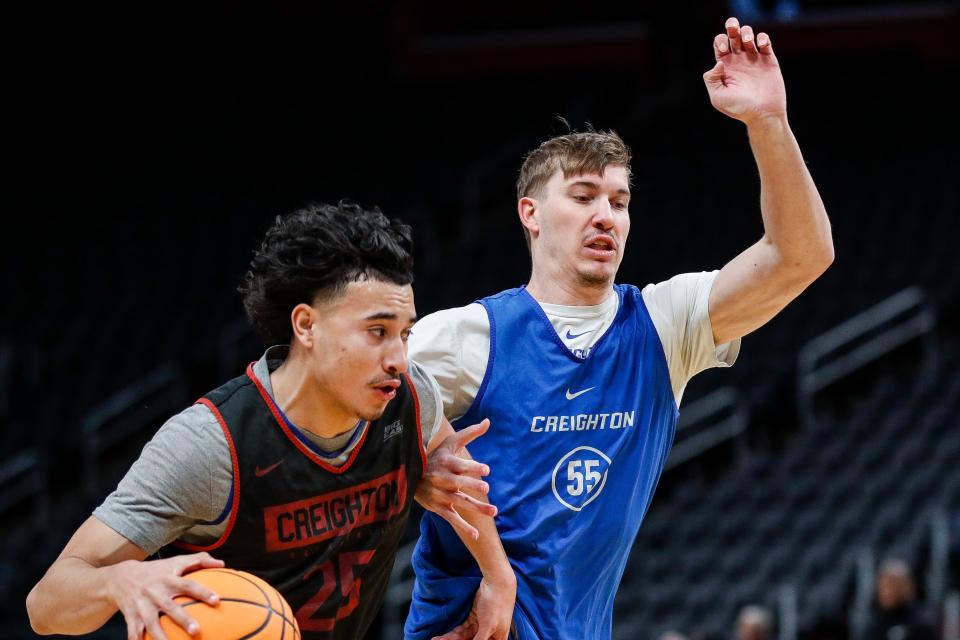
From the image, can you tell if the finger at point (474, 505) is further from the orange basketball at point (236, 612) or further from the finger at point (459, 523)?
the orange basketball at point (236, 612)

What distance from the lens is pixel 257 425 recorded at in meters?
3.13

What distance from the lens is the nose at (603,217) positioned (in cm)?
375

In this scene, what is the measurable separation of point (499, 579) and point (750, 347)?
9.39 m

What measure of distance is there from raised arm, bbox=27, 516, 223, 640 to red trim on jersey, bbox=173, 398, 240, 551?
0.18 meters

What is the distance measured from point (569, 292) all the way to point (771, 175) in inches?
28.1

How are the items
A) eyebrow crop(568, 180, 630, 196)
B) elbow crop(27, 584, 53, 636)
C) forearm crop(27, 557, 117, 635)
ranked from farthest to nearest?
1. eyebrow crop(568, 180, 630, 196)
2. elbow crop(27, 584, 53, 636)
3. forearm crop(27, 557, 117, 635)

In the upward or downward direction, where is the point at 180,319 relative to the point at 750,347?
upward

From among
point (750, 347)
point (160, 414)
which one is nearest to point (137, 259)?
point (160, 414)

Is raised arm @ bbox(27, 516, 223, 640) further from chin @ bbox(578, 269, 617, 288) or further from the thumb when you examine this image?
the thumb

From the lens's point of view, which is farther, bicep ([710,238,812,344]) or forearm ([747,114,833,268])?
bicep ([710,238,812,344])

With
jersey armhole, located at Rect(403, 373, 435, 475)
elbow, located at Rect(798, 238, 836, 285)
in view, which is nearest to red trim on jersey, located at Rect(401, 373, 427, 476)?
jersey armhole, located at Rect(403, 373, 435, 475)

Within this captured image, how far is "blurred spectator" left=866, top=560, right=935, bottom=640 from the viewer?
781 cm

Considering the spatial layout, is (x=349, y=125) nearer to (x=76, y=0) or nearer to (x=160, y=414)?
(x=76, y=0)

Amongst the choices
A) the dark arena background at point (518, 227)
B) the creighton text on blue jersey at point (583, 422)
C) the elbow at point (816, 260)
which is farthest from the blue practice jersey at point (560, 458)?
the dark arena background at point (518, 227)
